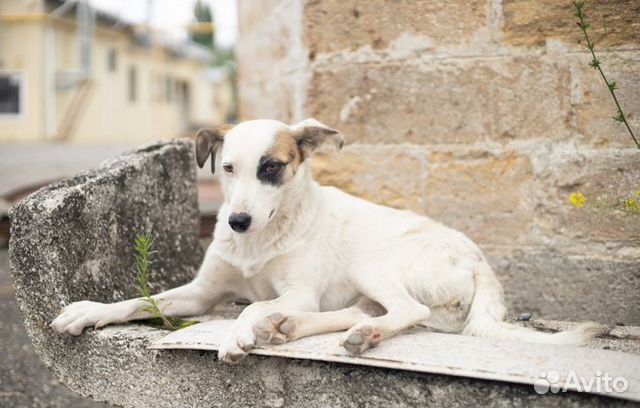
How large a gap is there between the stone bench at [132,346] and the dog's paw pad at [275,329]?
82 millimetres

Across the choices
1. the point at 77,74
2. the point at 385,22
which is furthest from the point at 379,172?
the point at 77,74

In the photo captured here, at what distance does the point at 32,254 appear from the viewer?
2.74 metres

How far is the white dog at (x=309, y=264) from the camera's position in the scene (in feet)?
8.68

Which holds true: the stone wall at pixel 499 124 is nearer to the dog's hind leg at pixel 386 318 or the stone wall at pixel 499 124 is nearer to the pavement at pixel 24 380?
the dog's hind leg at pixel 386 318

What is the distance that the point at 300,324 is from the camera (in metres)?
2.54

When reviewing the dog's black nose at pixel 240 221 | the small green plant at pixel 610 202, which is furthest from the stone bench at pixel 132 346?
the small green plant at pixel 610 202

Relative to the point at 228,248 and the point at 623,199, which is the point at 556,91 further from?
the point at 228,248

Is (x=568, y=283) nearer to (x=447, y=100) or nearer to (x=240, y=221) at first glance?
(x=447, y=100)

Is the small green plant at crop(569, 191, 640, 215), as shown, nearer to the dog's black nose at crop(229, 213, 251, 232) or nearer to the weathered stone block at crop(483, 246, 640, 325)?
the weathered stone block at crop(483, 246, 640, 325)

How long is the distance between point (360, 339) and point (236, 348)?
16.8 inches

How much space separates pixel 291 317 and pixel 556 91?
188 cm

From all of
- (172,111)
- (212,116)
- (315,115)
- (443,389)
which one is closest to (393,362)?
(443,389)

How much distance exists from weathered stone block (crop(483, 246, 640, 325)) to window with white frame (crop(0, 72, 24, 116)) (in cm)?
2206

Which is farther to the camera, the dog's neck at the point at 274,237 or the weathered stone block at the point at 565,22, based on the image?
the weathered stone block at the point at 565,22
